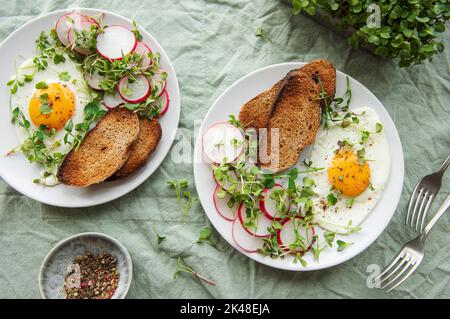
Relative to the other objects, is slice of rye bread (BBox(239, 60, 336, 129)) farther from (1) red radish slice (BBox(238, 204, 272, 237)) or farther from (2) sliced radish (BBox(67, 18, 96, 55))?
(2) sliced radish (BBox(67, 18, 96, 55))

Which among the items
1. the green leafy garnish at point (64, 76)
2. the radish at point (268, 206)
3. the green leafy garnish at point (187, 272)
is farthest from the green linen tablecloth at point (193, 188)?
the green leafy garnish at point (64, 76)

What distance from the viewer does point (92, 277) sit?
7.06 ft

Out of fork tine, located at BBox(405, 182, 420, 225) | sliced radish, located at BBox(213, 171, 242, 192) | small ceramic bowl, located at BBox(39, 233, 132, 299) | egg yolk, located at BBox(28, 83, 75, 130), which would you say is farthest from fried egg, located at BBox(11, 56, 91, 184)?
fork tine, located at BBox(405, 182, 420, 225)

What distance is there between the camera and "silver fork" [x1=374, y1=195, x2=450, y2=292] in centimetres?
221

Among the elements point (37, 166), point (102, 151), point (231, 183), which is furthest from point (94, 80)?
point (231, 183)

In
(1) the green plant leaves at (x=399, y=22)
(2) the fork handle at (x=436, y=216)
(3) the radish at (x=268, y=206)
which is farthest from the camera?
(2) the fork handle at (x=436, y=216)

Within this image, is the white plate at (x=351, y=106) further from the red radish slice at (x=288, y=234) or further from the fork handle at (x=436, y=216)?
the fork handle at (x=436, y=216)

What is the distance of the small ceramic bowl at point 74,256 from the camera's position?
82.6 inches

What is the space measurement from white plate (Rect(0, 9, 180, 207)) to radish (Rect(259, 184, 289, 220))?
0.50 meters

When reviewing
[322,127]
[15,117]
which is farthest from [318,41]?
[15,117]

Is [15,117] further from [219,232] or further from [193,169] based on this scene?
[219,232]

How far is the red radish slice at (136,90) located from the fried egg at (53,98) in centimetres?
18

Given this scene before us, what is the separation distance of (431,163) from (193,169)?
46.9 inches

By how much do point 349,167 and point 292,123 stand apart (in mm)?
332
